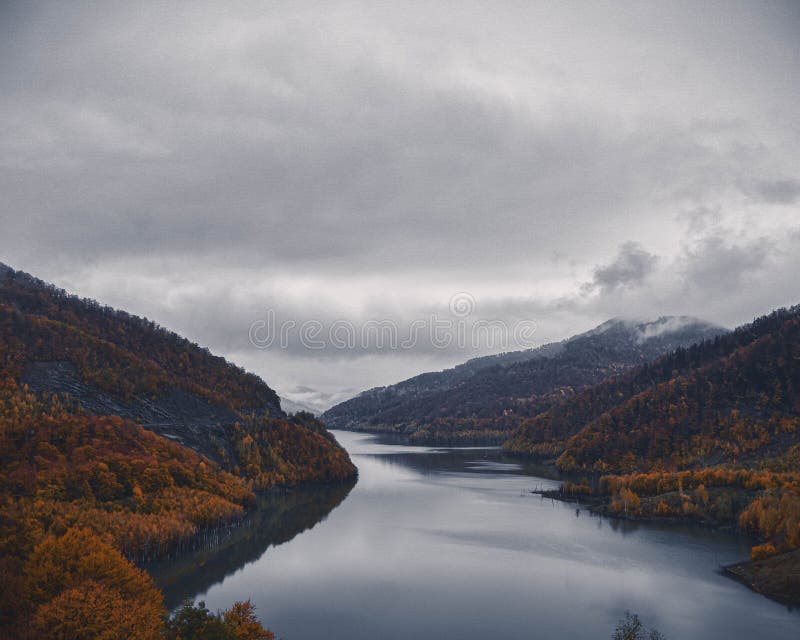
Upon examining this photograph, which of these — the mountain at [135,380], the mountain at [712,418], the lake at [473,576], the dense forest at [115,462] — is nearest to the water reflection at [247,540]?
the lake at [473,576]

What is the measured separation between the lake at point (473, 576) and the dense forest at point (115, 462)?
718cm

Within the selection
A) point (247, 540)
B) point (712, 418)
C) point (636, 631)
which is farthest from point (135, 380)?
point (712, 418)

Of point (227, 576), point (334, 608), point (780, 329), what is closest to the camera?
point (334, 608)

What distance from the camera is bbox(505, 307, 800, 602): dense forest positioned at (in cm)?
8809

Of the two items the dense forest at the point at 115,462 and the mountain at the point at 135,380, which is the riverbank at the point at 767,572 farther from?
the mountain at the point at 135,380

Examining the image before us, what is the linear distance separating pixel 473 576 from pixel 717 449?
9266cm

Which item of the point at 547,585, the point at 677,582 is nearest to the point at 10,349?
the point at 547,585

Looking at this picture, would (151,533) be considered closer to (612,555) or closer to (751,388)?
(612,555)

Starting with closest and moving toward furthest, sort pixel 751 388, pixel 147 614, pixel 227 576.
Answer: pixel 147 614 < pixel 227 576 < pixel 751 388

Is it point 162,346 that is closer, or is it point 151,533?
point 151,533

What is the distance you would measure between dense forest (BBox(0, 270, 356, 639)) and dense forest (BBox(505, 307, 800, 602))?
214 ft

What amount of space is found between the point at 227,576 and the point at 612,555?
5149 centimetres

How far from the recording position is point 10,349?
126250 millimetres

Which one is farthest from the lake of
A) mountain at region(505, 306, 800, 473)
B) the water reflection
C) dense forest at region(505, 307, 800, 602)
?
mountain at region(505, 306, 800, 473)
